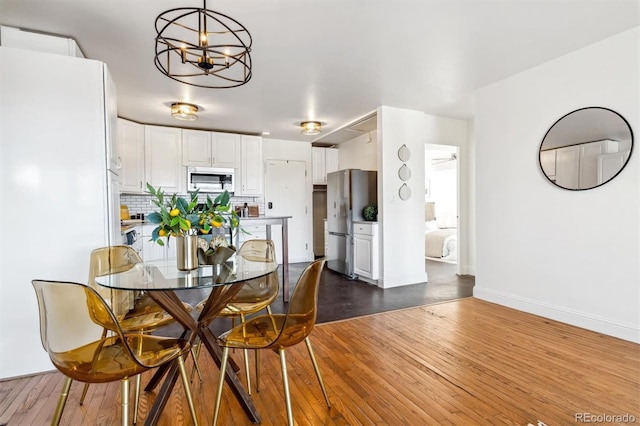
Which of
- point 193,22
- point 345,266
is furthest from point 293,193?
point 193,22

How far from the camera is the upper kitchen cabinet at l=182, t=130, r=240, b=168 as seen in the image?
5125 millimetres

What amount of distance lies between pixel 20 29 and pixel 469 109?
4.86 metres

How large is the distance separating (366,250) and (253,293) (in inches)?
102

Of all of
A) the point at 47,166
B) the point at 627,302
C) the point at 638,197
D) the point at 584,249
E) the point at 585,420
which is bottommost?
the point at 585,420

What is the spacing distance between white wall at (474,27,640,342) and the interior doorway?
9.44 ft

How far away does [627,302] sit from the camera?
8.16 ft

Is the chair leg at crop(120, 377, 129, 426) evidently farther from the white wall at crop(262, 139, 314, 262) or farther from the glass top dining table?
the white wall at crop(262, 139, 314, 262)

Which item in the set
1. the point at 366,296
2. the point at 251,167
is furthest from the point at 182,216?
the point at 251,167

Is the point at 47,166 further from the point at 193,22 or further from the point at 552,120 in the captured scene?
the point at 552,120

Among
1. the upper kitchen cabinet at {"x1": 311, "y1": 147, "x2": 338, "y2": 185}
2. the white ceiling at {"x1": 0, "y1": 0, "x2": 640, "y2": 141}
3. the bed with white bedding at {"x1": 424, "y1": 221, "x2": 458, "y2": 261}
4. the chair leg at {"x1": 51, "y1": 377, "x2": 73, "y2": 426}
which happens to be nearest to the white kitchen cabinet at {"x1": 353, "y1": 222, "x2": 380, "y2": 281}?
the white ceiling at {"x1": 0, "y1": 0, "x2": 640, "y2": 141}

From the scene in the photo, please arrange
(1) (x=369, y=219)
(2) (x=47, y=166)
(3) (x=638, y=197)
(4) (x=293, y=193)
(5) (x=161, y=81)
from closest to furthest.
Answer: (2) (x=47, y=166), (3) (x=638, y=197), (5) (x=161, y=81), (1) (x=369, y=219), (4) (x=293, y=193)

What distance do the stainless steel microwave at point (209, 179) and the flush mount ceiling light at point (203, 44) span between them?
2161mm

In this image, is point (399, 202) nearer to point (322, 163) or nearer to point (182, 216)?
point (322, 163)

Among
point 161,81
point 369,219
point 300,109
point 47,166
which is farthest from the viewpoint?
point 369,219
